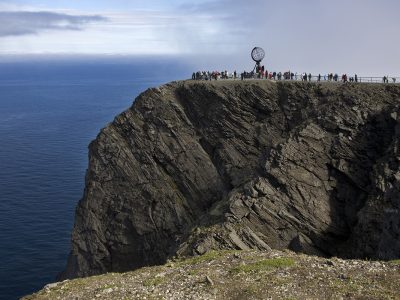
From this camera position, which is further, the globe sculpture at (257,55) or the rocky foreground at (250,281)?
the globe sculpture at (257,55)

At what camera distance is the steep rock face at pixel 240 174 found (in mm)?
46250

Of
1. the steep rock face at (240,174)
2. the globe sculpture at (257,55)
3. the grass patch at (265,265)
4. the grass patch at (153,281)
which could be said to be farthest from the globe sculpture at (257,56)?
the grass patch at (153,281)

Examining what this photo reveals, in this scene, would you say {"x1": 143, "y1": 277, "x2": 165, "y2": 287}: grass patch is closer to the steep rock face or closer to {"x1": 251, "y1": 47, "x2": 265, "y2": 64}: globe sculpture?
the steep rock face

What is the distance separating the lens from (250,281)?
29.0 metres

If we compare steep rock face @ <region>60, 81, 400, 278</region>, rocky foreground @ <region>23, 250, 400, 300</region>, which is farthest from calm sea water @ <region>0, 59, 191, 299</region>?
rocky foreground @ <region>23, 250, 400, 300</region>

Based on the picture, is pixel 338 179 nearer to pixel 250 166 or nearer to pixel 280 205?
pixel 280 205

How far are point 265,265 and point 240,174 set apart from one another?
2757 cm

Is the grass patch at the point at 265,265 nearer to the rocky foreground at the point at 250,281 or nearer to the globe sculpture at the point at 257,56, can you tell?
the rocky foreground at the point at 250,281

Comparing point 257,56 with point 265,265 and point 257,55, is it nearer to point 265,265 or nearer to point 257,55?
point 257,55

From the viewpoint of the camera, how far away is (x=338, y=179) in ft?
162

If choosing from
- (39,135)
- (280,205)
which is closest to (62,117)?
(39,135)

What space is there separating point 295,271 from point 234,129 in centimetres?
3247

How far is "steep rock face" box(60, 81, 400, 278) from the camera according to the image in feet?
152

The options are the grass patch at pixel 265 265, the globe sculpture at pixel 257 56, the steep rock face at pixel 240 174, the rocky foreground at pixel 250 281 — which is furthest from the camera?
the globe sculpture at pixel 257 56
